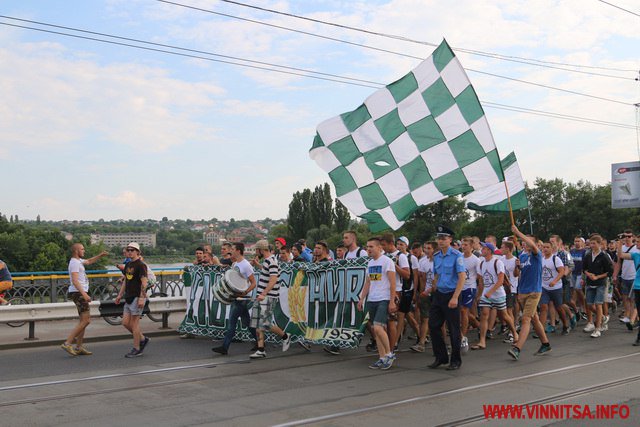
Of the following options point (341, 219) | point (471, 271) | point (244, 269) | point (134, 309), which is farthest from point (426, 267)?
point (341, 219)

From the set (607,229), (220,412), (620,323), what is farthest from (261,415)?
(607,229)

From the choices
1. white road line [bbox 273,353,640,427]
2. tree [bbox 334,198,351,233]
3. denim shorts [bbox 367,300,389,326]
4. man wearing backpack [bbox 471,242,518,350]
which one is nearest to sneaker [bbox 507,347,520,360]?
white road line [bbox 273,353,640,427]

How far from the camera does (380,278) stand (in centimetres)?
912

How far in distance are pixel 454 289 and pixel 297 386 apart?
252 cm

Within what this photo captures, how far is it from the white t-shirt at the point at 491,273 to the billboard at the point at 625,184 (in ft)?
97.0

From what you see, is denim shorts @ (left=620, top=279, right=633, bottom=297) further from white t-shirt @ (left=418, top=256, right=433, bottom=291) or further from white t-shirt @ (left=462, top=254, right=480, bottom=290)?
white t-shirt @ (left=418, top=256, right=433, bottom=291)

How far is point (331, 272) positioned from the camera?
10953mm

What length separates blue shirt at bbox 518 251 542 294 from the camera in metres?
9.97

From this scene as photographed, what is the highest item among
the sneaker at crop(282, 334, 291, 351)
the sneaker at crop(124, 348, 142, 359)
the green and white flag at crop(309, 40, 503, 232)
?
the green and white flag at crop(309, 40, 503, 232)

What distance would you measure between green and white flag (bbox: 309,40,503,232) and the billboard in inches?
A: 1220

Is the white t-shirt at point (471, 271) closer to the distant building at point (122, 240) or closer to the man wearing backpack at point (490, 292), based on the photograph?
the man wearing backpack at point (490, 292)

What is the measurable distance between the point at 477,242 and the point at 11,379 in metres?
8.47

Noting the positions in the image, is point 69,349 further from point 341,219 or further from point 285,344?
Answer: point 341,219

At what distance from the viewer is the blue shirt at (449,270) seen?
885cm
